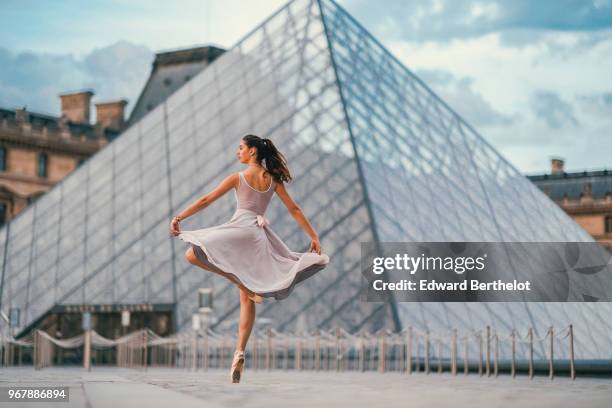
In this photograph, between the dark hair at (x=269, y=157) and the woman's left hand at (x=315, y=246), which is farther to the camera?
the dark hair at (x=269, y=157)

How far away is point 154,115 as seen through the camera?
43.5m

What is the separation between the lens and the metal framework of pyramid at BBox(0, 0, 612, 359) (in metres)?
33.0

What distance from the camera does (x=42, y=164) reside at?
79.0m

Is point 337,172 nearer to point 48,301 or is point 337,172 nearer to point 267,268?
point 48,301

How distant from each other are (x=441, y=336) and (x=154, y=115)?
18.1m

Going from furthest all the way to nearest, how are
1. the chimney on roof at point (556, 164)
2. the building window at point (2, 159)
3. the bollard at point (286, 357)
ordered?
the chimney on roof at point (556, 164), the building window at point (2, 159), the bollard at point (286, 357)

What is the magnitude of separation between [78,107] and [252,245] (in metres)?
79.6

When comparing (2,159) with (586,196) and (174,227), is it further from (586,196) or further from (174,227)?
(174,227)

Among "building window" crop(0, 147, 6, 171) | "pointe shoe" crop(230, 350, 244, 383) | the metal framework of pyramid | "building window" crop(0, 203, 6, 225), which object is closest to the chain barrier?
the metal framework of pyramid

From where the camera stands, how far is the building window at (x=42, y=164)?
3100 inches

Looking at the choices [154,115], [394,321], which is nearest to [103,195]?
[154,115]

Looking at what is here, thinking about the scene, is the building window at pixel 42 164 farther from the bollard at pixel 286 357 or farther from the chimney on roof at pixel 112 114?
the bollard at pixel 286 357

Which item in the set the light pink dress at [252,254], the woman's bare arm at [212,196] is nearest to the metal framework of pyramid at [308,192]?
the light pink dress at [252,254]

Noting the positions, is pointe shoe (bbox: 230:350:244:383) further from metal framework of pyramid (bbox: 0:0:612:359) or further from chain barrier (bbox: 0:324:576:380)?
metal framework of pyramid (bbox: 0:0:612:359)
